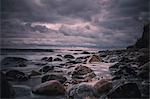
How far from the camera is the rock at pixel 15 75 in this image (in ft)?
8.19

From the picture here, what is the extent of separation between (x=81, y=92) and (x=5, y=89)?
66 cm

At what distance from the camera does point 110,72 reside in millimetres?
2539

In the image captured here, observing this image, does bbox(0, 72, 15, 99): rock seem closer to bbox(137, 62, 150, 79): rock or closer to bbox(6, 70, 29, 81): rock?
bbox(6, 70, 29, 81): rock

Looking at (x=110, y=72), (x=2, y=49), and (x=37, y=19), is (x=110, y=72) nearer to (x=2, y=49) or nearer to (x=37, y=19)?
(x=37, y=19)

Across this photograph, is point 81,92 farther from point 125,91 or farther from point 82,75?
point 125,91

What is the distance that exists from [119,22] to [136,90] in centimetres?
61

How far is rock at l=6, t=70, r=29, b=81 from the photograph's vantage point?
98.3 inches

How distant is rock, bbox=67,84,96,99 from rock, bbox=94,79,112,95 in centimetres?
5

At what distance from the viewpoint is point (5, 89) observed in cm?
248

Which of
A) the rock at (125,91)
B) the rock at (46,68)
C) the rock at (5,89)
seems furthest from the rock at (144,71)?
the rock at (5,89)

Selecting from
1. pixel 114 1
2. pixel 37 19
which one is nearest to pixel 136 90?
Result: pixel 114 1

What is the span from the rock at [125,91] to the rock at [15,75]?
76 centimetres

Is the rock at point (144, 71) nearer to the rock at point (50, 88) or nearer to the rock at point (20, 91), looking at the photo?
the rock at point (50, 88)

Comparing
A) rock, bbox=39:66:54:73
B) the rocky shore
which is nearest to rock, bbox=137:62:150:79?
the rocky shore
